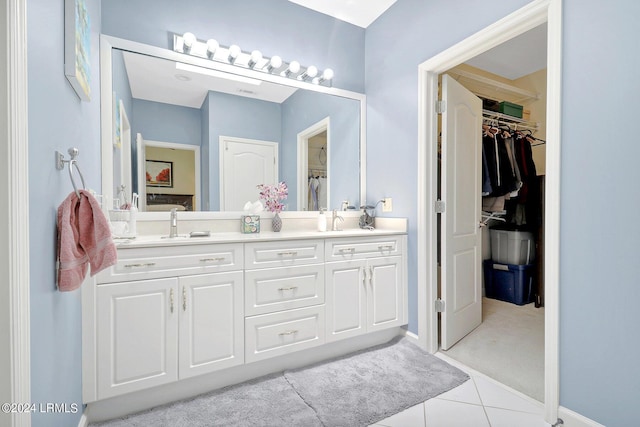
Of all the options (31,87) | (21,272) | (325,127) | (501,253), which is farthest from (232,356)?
(501,253)

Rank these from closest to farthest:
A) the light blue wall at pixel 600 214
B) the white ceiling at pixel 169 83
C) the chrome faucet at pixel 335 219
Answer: the light blue wall at pixel 600 214 < the white ceiling at pixel 169 83 < the chrome faucet at pixel 335 219

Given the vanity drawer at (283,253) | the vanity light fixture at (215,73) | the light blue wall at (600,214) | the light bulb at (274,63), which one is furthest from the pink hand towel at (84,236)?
the light blue wall at (600,214)

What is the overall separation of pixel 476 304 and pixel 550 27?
80.4 inches

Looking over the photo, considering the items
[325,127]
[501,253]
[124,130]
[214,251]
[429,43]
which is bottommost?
[501,253]

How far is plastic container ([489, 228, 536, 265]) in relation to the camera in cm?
326

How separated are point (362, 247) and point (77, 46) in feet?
6.05

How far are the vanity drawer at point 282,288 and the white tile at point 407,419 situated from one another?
0.75 meters

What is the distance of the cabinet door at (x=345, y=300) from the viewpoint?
2.05 m

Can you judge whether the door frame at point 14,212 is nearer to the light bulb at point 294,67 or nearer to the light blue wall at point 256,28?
the light blue wall at point 256,28

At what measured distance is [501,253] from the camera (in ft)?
11.3

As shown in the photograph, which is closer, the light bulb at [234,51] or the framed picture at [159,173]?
the framed picture at [159,173]

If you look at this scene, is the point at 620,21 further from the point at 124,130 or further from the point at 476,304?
the point at 124,130

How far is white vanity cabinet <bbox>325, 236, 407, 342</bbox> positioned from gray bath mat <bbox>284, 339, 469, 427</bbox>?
200 mm

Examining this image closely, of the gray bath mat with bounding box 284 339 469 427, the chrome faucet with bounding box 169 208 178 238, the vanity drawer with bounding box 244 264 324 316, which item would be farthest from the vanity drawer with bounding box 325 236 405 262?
the chrome faucet with bounding box 169 208 178 238
